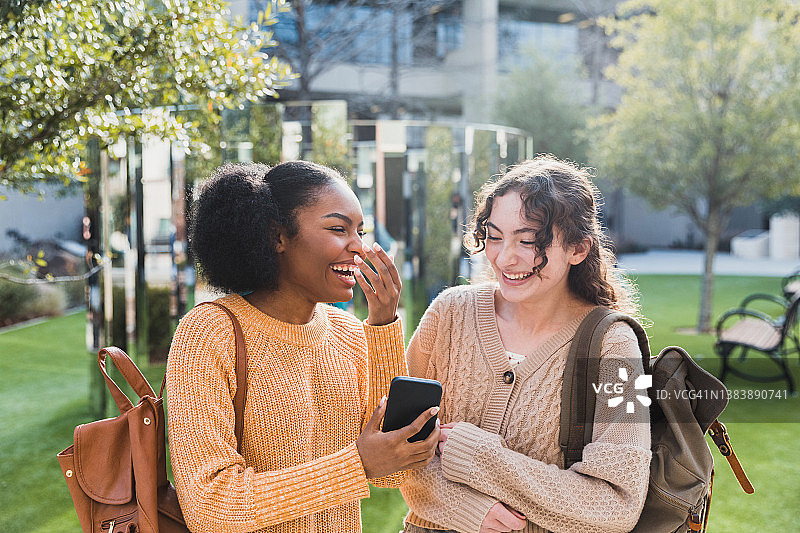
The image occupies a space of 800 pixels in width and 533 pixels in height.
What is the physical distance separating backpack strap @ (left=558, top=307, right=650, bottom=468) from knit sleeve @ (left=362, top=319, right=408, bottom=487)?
1.48ft

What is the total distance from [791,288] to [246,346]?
35.3ft

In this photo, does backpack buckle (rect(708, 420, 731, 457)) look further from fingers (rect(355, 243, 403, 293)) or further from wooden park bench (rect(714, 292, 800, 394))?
wooden park bench (rect(714, 292, 800, 394))

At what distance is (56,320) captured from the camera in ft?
42.2

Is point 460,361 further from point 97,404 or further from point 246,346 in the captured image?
point 97,404

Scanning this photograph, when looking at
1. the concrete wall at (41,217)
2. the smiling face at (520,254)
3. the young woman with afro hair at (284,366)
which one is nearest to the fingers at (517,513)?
the young woman with afro hair at (284,366)

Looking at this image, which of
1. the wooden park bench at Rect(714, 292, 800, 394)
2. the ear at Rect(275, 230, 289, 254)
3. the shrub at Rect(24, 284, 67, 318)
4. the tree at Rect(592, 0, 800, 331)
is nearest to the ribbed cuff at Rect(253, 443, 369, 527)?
the ear at Rect(275, 230, 289, 254)

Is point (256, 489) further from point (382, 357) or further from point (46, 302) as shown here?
point (46, 302)

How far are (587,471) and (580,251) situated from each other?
63 cm

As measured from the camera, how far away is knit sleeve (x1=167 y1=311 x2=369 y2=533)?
1.57 meters

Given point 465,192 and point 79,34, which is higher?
point 79,34

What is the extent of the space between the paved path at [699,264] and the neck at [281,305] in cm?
1767

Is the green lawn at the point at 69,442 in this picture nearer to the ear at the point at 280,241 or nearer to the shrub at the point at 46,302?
the shrub at the point at 46,302

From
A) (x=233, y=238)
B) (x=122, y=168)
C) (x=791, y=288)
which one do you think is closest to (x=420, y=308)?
(x=122, y=168)

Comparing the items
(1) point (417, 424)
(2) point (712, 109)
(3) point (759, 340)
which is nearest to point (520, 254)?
(1) point (417, 424)
